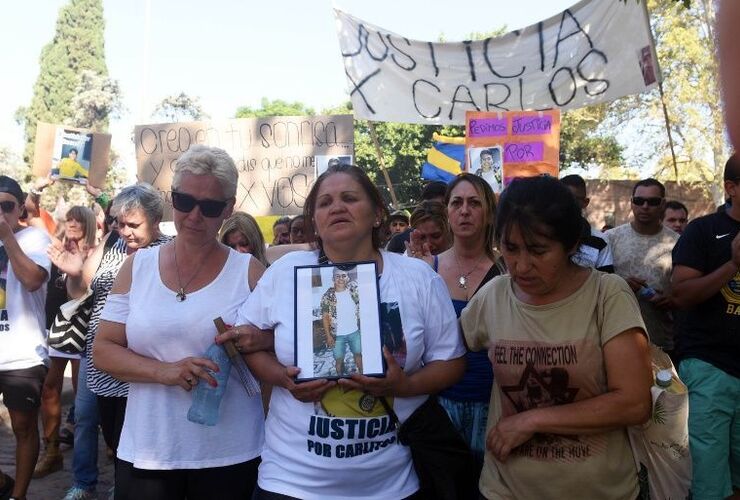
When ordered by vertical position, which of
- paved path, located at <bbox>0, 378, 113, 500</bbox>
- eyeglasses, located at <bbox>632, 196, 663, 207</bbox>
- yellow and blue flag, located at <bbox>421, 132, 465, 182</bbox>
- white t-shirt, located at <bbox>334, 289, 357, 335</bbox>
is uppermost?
yellow and blue flag, located at <bbox>421, 132, 465, 182</bbox>

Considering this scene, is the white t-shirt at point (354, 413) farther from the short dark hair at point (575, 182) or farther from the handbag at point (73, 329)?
the short dark hair at point (575, 182)

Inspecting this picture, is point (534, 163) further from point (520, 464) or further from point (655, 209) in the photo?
point (520, 464)

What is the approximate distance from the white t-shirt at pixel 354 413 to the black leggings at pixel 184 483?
0.29 metres

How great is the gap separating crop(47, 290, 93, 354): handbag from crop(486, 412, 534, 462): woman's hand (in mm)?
2930

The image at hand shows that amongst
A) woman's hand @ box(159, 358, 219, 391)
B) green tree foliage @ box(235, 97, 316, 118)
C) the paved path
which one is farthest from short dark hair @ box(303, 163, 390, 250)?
green tree foliage @ box(235, 97, 316, 118)

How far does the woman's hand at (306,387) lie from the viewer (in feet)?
7.64

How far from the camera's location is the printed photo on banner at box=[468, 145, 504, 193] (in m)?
7.18

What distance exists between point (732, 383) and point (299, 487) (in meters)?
2.45

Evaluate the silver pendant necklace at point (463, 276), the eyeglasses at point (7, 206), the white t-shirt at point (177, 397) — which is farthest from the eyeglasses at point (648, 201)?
the eyeglasses at point (7, 206)

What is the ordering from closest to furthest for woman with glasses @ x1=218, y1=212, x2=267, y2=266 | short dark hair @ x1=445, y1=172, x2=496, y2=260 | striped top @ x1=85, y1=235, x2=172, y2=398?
short dark hair @ x1=445, y1=172, x2=496, y2=260 < striped top @ x1=85, y1=235, x2=172, y2=398 < woman with glasses @ x1=218, y1=212, x2=267, y2=266

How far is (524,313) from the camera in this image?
8.04 feet

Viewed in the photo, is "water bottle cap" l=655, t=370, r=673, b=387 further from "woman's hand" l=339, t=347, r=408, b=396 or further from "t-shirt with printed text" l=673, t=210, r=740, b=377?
"t-shirt with printed text" l=673, t=210, r=740, b=377

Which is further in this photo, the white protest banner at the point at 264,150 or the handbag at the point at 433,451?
the white protest banner at the point at 264,150

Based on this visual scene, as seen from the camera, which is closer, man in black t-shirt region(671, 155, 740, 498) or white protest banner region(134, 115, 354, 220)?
man in black t-shirt region(671, 155, 740, 498)
